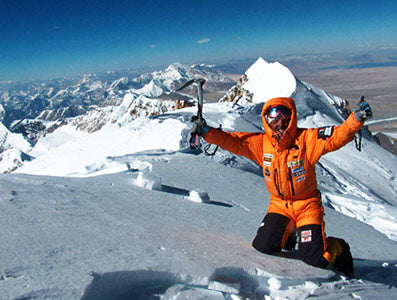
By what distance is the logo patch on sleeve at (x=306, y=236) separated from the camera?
10.7ft

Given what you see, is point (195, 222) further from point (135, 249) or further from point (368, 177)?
point (368, 177)

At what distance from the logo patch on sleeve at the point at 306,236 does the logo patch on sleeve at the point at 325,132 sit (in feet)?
3.44

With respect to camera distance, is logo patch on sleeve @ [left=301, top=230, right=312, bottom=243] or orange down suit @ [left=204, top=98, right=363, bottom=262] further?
orange down suit @ [left=204, top=98, right=363, bottom=262]

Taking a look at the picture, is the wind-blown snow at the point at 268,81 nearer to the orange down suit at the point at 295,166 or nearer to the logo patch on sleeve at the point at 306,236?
the orange down suit at the point at 295,166

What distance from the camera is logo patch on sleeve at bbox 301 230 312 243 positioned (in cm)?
326

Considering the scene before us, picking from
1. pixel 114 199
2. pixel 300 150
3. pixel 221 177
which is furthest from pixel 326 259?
pixel 221 177

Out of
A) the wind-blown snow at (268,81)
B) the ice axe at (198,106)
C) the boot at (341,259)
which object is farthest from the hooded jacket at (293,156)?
the wind-blown snow at (268,81)

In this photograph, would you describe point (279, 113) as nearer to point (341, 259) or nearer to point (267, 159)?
point (267, 159)

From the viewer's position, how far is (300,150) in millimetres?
3426

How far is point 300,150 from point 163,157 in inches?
184

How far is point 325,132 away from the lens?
10.8 feet

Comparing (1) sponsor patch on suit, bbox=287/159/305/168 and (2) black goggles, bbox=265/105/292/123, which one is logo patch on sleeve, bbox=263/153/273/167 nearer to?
(1) sponsor patch on suit, bbox=287/159/305/168

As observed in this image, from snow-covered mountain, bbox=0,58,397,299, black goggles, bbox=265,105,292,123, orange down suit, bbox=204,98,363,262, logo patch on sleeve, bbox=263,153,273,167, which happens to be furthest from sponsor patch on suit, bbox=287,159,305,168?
snow-covered mountain, bbox=0,58,397,299

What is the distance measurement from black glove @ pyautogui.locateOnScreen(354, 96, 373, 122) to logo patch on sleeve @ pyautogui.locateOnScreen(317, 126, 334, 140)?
0.31 m
